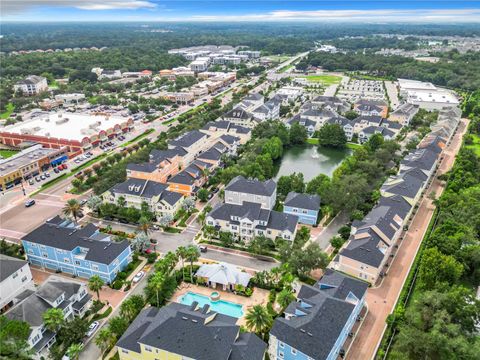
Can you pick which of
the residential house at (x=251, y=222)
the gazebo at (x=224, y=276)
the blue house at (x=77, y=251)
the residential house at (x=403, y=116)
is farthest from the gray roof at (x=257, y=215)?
the residential house at (x=403, y=116)

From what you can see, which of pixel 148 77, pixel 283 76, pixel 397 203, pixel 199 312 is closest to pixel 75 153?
pixel 199 312

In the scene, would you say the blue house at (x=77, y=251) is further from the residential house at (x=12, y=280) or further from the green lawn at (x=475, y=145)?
the green lawn at (x=475, y=145)

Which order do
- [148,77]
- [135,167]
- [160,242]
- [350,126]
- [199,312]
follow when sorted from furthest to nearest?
[148,77], [350,126], [135,167], [160,242], [199,312]

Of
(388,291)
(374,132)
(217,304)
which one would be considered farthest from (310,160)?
(217,304)

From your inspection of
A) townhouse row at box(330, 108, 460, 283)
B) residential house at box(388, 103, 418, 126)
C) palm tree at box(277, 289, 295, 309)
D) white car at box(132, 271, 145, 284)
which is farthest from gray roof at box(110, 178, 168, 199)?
residential house at box(388, 103, 418, 126)

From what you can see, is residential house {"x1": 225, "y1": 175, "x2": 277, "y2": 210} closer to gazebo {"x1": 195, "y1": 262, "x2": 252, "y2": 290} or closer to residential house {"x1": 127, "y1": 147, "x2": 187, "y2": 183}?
residential house {"x1": 127, "y1": 147, "x2": 187, "y2": 183}

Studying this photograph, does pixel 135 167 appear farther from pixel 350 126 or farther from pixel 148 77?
pixel 148 77

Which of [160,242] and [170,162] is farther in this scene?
[170,162]
